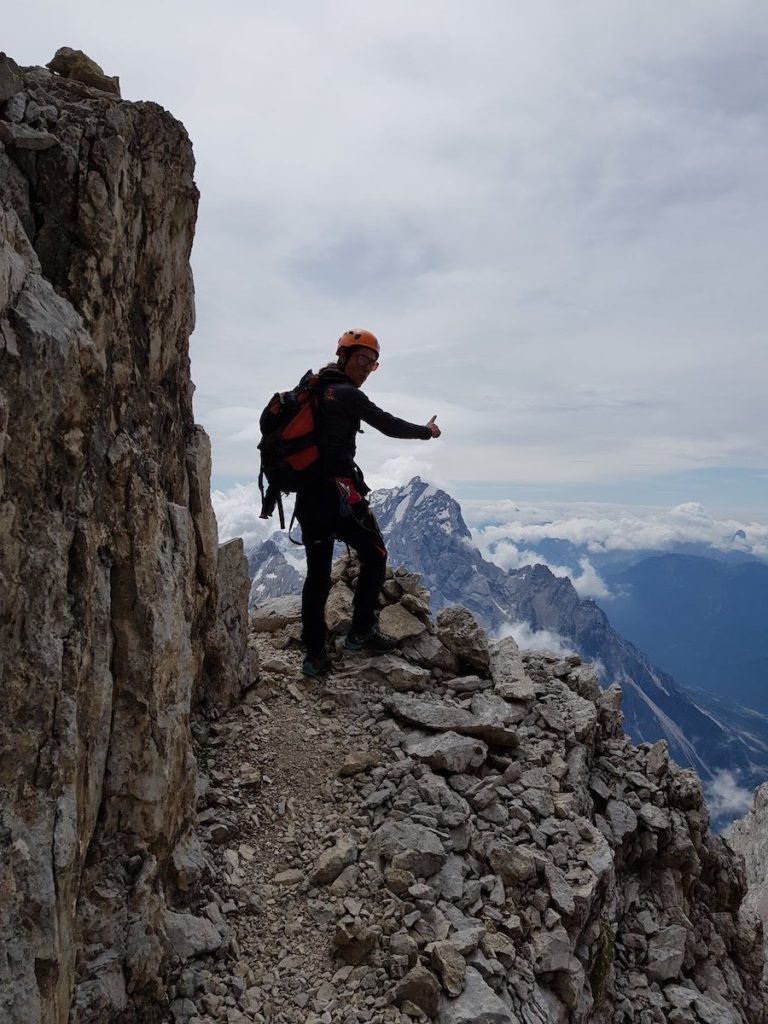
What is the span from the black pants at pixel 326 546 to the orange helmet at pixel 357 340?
265cm

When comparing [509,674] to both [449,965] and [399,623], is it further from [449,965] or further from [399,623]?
[449,965]

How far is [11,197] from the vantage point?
20.0ft

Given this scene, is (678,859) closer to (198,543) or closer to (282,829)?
(282,829)

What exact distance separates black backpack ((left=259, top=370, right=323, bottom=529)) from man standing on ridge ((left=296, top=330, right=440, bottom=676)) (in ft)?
0.54

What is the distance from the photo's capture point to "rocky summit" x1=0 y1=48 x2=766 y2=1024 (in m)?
5.67

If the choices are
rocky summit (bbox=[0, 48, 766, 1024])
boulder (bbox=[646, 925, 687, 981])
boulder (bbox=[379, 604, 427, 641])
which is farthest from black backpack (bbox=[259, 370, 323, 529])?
boulder (bbox=[646, 925, 687, 981])

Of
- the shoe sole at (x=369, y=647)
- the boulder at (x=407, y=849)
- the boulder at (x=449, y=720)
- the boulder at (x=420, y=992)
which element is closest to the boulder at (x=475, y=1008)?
the boulder at (x=420, y=992)

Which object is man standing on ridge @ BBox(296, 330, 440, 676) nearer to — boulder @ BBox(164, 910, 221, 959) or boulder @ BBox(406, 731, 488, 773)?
boulder @ BBox(406, 731, 488, 773)

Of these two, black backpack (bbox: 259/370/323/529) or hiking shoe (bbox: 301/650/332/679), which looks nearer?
black backpack (bbox: 259/370/323/529)

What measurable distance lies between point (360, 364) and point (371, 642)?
241 inches

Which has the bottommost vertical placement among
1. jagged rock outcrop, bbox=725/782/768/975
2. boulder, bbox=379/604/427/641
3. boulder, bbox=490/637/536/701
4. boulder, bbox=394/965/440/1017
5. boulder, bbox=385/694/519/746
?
jagged rock outcrop, bbox=725/782/768/975

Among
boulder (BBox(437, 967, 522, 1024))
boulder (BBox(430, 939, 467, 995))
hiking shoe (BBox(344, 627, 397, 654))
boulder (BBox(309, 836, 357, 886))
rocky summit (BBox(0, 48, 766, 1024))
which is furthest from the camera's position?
hiking shoe (BBox(344, 627, 397, 654))

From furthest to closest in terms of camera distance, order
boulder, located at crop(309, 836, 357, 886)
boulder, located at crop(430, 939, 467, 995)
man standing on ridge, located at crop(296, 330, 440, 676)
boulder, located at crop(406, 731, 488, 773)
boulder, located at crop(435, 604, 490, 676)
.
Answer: boulder, located at crop(435, 604, 490, 676) → man standing on ridge, located at crop(296, 330, 440, 676) → boulder, located at crop(406, 731, 488, 773) → boulder, located at crop(309, 836, 357, 886) → boulder, located at crop(430, 939, 467, 995)

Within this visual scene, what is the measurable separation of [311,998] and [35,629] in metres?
5.85
